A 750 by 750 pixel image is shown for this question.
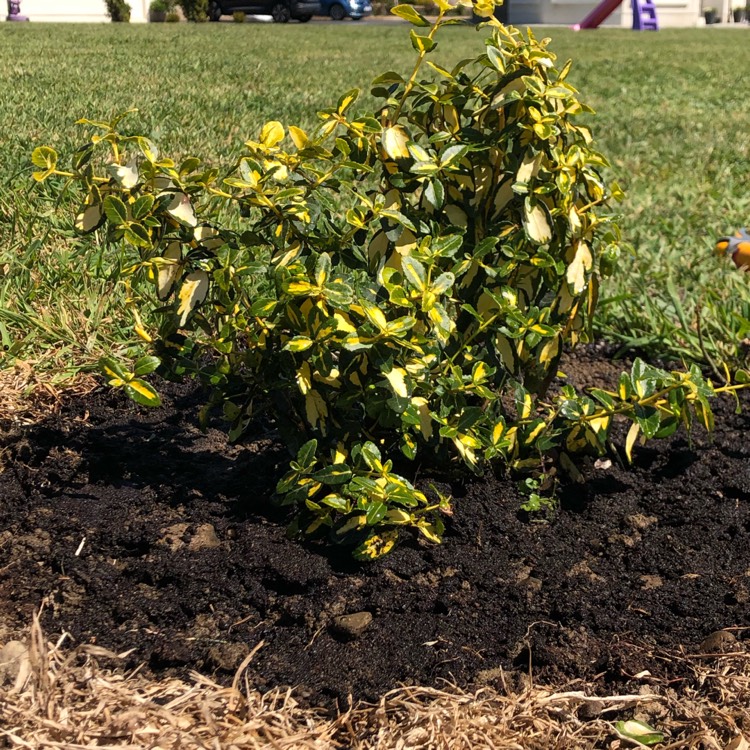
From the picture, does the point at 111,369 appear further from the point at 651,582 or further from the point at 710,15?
the point at 710,15

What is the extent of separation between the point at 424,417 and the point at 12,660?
87 cm

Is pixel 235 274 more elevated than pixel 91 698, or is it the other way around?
pixel 235 274

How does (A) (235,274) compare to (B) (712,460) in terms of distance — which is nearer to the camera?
(A) (235,274)

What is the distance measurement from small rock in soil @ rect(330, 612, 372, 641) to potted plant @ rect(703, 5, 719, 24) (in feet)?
158

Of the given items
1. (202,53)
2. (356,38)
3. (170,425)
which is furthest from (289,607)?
(356,38)

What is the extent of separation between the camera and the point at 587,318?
2104mm

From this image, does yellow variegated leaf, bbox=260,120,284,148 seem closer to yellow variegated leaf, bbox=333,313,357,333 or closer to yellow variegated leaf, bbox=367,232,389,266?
yellow variegated leaf, bbox=367,232,389,266

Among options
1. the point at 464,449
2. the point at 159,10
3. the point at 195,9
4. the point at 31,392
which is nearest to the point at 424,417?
the point at 464,449

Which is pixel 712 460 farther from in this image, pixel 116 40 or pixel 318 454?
pixel 116 40

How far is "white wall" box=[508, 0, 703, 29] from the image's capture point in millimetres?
36469

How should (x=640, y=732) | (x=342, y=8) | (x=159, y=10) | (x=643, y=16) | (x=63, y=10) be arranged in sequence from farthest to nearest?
1. (x=159, y=10)
2. (x=342, y=8)
3. (x=63, y=10)
4. (x=643, y=16)
5. (x=640, y=732)

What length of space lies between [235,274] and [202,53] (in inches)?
398

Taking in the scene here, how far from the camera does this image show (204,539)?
2031 mm

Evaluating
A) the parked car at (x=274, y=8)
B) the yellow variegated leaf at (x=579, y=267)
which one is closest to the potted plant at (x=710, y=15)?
the parked car at (x=274, y=8)
